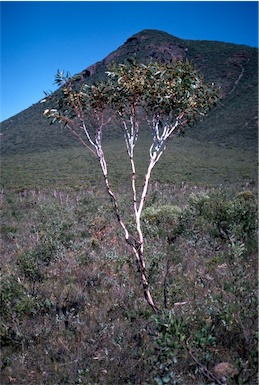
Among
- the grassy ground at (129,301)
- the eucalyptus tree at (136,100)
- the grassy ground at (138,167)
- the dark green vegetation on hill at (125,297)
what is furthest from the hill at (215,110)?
the eucalyptus tree at (136,100)

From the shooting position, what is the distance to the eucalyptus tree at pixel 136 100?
5.00 m

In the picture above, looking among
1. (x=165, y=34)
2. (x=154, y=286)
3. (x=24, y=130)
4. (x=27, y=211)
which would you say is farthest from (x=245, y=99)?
(x=165, y=34)

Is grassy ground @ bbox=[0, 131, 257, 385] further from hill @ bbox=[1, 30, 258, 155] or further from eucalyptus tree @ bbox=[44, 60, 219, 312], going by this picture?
hill @ bbox=[1, 30, 258, 155]

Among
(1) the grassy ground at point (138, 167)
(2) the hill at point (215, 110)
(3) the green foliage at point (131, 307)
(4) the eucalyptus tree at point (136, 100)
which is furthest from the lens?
(2) the hill at point (215, 110)

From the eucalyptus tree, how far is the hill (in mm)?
24090

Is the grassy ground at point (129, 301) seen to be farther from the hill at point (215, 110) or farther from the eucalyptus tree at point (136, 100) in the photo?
the hill at point (215, 110)

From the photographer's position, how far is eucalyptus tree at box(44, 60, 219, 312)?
5004 mm

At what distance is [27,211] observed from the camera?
47.9 feet

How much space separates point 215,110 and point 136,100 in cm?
7392

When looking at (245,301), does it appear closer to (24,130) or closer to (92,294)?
(92,294)

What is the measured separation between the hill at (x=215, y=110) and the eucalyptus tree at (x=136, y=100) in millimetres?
24090

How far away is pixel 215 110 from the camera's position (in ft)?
241

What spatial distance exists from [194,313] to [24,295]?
Result: 342 centimetres

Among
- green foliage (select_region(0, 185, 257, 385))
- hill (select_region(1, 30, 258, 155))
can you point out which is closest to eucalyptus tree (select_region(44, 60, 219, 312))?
green foliage (select_region(0, 185, 257, 385))
